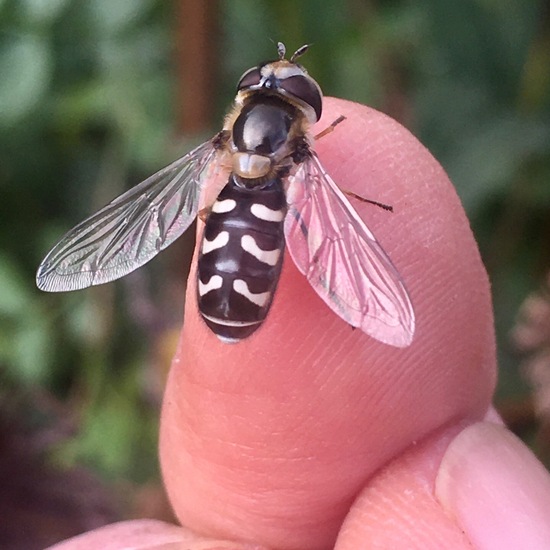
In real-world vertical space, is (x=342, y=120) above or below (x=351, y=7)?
below

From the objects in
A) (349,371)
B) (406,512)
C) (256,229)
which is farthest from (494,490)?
(256,229)

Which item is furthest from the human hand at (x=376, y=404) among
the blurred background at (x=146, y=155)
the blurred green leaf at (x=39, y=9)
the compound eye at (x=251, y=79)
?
the blurred green leaf at (x=39, y=9)

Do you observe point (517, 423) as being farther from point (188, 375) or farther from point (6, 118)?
point (6, 118)

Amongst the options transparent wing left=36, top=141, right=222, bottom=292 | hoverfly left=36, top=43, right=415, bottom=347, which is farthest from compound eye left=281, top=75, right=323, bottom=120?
transparent wing left=36, top=141, right=222, bottom=292

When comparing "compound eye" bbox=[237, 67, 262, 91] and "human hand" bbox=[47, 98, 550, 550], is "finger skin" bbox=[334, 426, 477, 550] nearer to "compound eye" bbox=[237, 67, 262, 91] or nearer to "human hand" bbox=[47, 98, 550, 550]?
"human hand" bbox=[47, 98, 550, 550]

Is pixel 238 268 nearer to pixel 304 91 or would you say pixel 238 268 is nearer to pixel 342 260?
pixel 342 260

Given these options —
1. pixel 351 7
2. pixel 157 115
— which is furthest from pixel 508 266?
pixel 157 115
